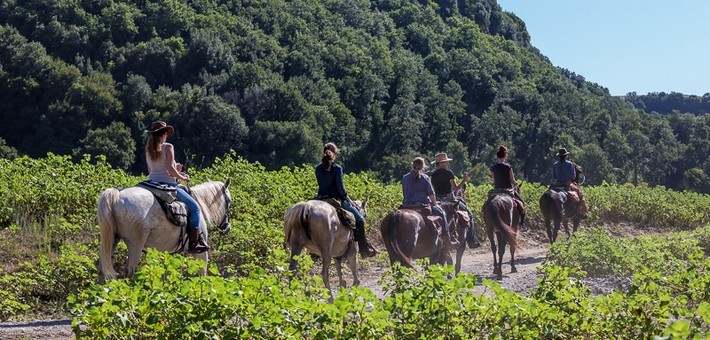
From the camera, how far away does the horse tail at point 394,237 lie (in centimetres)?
1312

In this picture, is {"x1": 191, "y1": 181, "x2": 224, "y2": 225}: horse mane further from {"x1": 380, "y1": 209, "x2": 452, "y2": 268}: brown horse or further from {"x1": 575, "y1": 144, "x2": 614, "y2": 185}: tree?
{"x1": 575, "y1": 144, "x2": 614, "y2": 185}: tree

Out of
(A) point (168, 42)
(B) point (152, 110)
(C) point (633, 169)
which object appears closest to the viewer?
(B) point (152, 110)

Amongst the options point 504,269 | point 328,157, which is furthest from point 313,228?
point 504,269

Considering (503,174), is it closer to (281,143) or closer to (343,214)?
(343,214)

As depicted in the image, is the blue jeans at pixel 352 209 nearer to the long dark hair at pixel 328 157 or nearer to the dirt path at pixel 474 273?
the long dark hair at pixel 328 157

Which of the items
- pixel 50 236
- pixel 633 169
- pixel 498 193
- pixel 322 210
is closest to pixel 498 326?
pixel 322 210

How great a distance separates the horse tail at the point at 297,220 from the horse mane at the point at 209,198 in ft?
3.06

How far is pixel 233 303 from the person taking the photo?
5.77 m

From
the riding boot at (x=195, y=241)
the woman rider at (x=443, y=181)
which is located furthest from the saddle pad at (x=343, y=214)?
the woman rider at (x=443, y=181)

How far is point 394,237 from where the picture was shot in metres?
13.2

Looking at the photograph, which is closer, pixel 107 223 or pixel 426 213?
pixel 107 223

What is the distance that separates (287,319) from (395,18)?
119054 mm

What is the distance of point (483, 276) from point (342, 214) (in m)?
4.56

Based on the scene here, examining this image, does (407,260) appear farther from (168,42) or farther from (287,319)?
(168,42)
